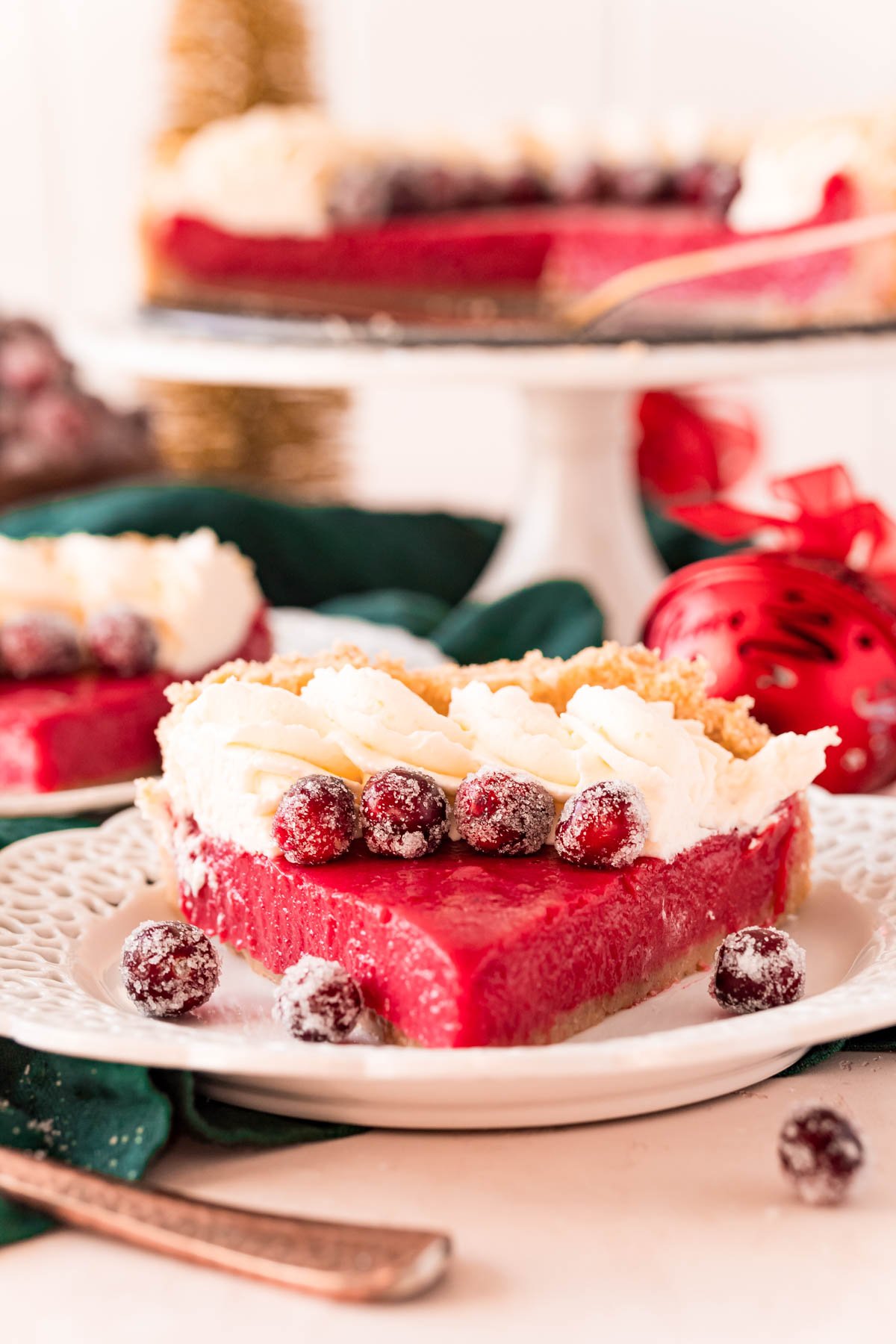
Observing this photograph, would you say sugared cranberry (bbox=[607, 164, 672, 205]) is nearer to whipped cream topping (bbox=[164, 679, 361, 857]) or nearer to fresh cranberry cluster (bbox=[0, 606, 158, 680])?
fresh cranberry cluster (bbox=[0, 606, 158, 680])

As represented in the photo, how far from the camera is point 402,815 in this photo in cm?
129

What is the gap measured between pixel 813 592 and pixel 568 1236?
0.93m

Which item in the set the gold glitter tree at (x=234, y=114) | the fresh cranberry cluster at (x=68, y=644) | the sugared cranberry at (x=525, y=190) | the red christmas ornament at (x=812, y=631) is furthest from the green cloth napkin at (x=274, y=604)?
the gold glitter tree at (x=234, y=114)

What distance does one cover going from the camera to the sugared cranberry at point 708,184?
3111 mm

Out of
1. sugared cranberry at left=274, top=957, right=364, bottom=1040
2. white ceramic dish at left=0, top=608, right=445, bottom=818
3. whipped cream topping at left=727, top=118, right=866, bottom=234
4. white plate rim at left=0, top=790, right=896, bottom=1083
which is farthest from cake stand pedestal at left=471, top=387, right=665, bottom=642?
sugared cranberry at left=274, top=957, right=364, bottom=1040

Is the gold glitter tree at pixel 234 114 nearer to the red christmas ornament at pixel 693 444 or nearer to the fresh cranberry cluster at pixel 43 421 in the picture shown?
the fresh cranberry cluster at pixel 43 421

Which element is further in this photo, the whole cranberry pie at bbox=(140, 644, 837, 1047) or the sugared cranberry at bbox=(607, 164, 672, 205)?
the sugared cranberry at bbox=(607, 164, 672, 205)

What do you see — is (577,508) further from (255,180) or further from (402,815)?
(402,815)

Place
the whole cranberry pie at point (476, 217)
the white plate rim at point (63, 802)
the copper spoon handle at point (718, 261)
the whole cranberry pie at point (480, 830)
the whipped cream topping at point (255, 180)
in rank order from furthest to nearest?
the whipped cream topping at point (255, 180) < the whole cranberry pie at point (476, 217) < the copper spoon handle at point (718, 261) < the white plate rim at point (63, 802) < the whole cranberry pie at point (480, 830)

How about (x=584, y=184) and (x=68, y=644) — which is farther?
(x=584, y=184)

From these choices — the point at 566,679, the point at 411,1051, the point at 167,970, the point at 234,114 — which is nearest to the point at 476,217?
the point at 234,114

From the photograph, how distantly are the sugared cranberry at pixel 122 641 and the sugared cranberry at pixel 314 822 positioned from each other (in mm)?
730

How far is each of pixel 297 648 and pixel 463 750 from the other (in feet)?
3.05

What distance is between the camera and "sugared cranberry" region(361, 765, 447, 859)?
130 cm
